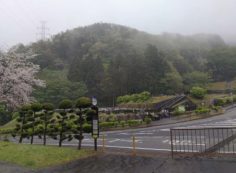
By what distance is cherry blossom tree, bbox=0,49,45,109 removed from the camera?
20891mm

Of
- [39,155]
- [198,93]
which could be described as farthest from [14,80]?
[198,93]

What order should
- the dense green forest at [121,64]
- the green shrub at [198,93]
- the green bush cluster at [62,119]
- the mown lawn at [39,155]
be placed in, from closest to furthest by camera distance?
1. the mown lawn at [39,155]
2. the green bush cluster at [62,119]
3. the green shrub at [198,93]
4. the dense green forest at [121,64]

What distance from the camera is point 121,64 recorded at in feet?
260

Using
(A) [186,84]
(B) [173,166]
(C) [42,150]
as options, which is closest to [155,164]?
(B) [173,166]

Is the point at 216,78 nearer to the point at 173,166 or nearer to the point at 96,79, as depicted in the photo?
the point at 96,79

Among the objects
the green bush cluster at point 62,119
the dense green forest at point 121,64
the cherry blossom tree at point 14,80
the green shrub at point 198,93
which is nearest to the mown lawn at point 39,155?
the green bush cluster at point 62,119

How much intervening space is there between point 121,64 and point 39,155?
218 feet

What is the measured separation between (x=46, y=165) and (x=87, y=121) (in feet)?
11.3

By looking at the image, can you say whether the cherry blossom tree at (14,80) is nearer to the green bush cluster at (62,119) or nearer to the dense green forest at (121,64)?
the green bush cluster at (62,119)

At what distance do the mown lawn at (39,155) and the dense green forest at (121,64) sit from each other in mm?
28396

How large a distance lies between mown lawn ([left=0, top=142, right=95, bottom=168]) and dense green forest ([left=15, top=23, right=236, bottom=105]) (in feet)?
93.2

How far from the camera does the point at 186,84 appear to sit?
9075 cm

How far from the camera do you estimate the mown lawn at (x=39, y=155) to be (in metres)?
12.7

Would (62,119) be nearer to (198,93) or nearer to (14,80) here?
(14,80)
